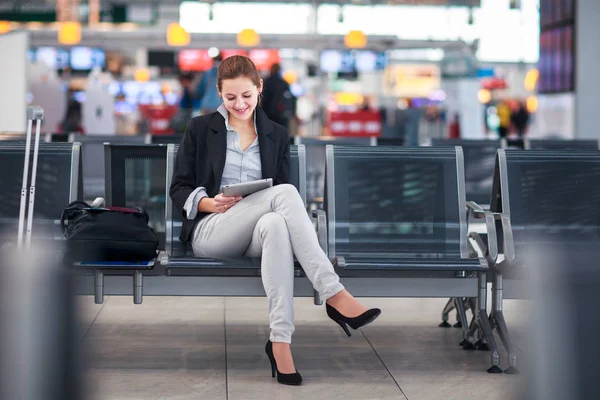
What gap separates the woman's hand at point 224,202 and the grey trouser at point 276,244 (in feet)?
0.10

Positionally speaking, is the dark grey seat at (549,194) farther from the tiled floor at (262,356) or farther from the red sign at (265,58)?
the red sign at (265,58)

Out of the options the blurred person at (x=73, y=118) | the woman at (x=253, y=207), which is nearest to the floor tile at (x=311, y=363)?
the woman at (x=253, y=207)

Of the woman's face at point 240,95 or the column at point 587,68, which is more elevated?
the column at point 587,68

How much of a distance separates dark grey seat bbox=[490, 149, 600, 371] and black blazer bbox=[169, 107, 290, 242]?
1.28 metres

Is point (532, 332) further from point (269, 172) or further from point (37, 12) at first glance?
point (37, 12)

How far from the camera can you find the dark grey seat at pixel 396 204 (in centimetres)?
510

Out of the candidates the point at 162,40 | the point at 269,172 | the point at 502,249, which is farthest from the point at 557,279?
the point at 162,40

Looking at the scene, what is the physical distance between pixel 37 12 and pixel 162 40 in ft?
10.6

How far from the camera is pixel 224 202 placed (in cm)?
444

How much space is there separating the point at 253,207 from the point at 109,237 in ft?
2.26

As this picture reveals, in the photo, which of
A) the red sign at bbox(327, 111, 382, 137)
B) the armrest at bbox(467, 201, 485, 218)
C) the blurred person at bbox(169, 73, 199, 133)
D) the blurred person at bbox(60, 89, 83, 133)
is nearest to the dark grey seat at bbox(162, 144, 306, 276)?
the armrest at bbox(467, 201, 485, 218)

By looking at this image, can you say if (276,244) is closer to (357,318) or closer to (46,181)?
(357,318)

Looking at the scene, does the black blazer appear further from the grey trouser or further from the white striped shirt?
the grey trouser

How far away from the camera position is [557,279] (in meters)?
1.98
